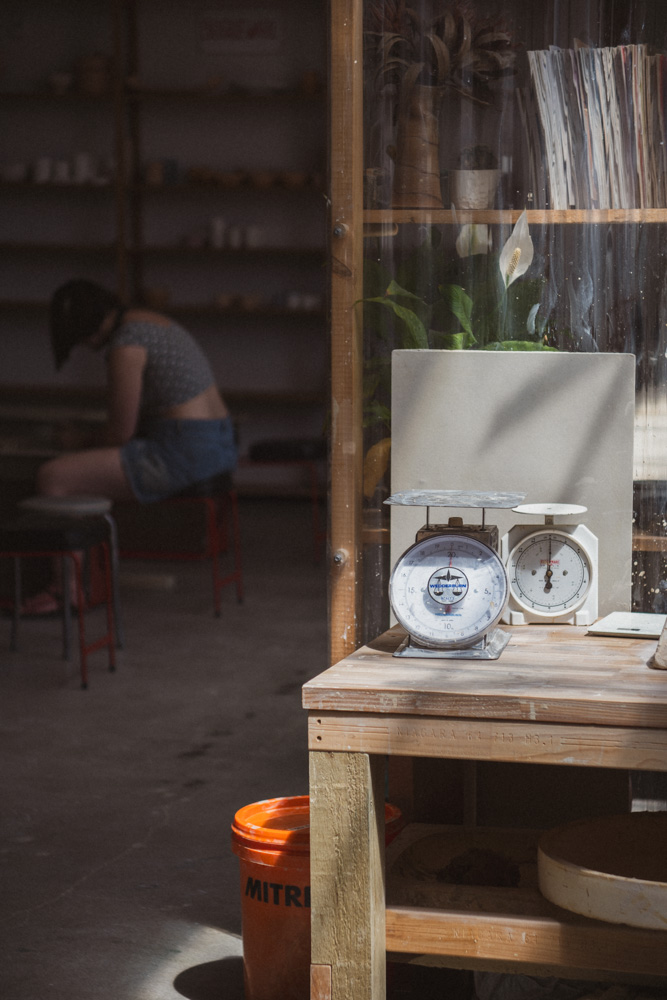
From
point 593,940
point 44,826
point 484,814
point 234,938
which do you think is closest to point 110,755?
point 44,826

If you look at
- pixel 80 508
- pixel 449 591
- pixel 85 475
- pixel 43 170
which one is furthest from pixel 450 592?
pixel 43 170

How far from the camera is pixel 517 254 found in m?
1.81

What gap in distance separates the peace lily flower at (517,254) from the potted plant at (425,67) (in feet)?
0.41

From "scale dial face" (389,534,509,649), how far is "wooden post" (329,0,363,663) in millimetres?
306

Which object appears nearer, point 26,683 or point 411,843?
point 411,843

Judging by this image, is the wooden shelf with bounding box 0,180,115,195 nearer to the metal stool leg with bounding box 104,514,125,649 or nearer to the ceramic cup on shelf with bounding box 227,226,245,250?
the ceramic cup on shelf with bounding box 227,226,245,250

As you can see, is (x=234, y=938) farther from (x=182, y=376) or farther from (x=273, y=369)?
(x=273, y=369)

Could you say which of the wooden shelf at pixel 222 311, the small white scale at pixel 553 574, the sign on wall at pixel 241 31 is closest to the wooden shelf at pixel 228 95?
the sign on wall at pixel 241 31

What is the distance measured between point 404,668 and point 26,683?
100 inches

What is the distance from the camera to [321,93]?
755cm

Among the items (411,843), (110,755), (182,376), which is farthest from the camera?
(182,376)

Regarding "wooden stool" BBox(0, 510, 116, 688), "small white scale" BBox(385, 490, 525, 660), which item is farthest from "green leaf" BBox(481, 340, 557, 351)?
"wooden stool" BBox(0, 510, 116, 688)

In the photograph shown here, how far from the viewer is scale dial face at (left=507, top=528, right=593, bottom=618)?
1684 millimetres

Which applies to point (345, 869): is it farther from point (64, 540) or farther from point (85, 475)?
point (85, 475)
